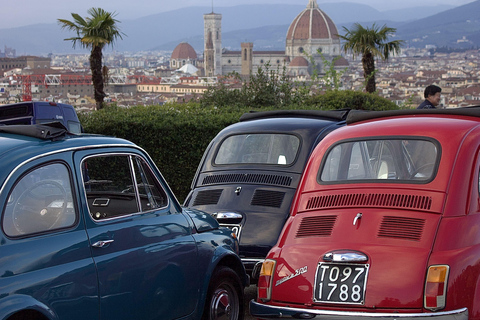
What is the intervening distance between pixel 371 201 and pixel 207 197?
2980mm

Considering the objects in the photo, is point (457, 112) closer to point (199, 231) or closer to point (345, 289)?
point (345, 289)

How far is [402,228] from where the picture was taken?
4.65 metres

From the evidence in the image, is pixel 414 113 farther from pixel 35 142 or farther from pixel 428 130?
pixel 35 142

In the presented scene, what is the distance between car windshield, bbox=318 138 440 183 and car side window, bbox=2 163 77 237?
2.09m

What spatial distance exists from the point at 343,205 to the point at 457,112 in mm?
1282

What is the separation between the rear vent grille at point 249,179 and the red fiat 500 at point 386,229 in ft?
6.02

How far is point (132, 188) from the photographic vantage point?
196 inches

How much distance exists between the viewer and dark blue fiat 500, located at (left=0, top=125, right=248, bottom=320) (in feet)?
12.4

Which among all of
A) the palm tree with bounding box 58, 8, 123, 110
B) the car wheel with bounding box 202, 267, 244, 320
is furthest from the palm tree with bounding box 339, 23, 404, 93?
the car wheel with bounding box 202, 267, 244, 320

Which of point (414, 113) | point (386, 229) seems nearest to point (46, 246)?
point (386, 229)

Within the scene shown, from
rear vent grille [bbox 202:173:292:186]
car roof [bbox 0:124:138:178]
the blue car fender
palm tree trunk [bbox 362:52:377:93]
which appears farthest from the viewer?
palm tree trunk [bbox 362:52:377:93]

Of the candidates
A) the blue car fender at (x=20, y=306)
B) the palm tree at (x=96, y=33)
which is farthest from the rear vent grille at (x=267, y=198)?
the palm tree at (x=96, y=33)

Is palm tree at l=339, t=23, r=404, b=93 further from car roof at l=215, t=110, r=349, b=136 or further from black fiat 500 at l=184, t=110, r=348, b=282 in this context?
black fiat 500 at l=184, t=110, r=348, b=282

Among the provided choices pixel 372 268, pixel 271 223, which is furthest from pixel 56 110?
pixel 372 268
